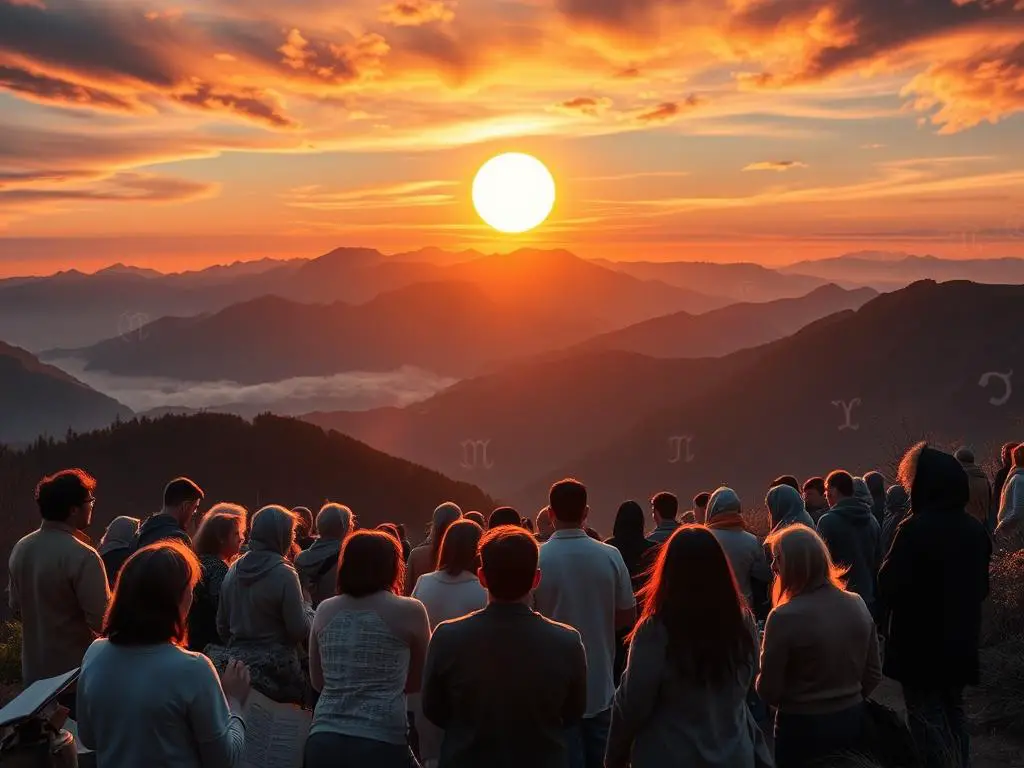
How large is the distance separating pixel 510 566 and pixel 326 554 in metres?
3.15

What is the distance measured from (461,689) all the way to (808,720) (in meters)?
1.87

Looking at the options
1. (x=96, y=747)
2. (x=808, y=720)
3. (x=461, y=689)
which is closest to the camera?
(x=96, y=747)

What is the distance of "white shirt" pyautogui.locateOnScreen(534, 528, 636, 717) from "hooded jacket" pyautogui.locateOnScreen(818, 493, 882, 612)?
125 inches

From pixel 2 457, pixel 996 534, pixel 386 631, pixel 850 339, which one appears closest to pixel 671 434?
pixel 850 339

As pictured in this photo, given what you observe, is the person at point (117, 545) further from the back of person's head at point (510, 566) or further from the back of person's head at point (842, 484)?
the back of person's head at point (842, 484)

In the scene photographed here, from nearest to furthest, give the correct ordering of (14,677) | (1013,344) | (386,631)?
(386,631) → (14,677) → (1013,344)

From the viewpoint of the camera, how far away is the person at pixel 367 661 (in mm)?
4043

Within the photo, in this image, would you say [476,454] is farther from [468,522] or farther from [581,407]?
[468,522]

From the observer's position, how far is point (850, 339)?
346 feet

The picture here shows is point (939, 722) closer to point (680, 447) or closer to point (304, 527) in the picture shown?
point (304, 527)

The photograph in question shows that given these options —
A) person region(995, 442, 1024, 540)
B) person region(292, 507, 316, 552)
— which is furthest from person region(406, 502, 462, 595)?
person region(995, 442, 1024, 540)

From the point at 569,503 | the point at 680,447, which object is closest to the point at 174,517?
the point at 569,503

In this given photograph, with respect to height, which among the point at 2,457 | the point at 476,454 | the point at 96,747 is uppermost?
the point at 96,747

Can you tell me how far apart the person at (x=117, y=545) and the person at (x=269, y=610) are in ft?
6.01
